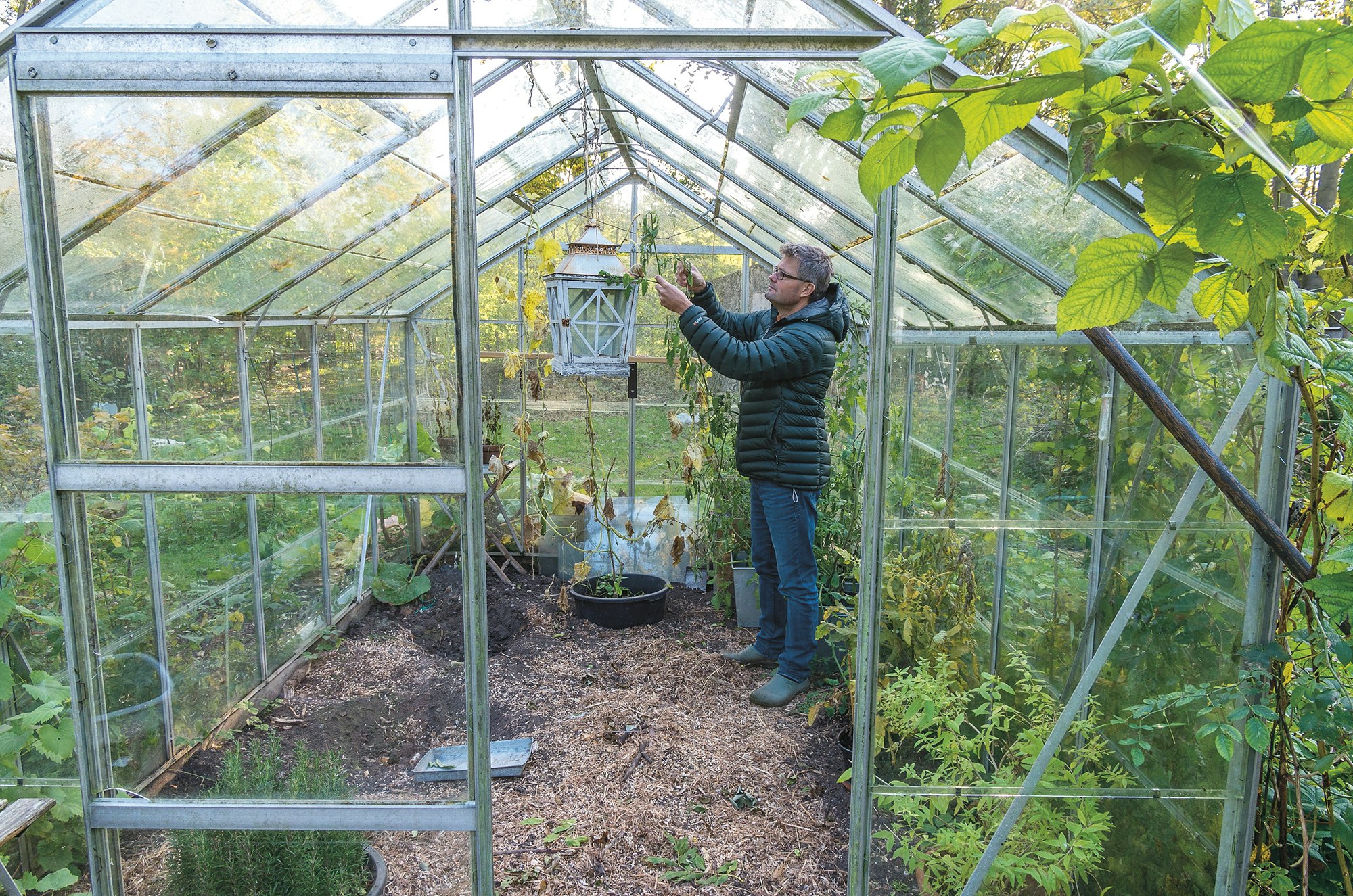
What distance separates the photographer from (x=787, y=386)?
361cm

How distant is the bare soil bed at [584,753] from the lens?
2.30 metres

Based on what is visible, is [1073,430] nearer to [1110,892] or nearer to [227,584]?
[1110,892]

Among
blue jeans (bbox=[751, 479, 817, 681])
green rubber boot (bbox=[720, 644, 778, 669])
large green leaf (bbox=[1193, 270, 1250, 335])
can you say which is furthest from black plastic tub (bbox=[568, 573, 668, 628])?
large green leaf (bbox=[1193, 270, 1250, 335])

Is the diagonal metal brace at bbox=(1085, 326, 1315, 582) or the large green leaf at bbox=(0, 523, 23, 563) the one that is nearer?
the diagonal metal brace at bbox=(1085, 326, 1315, 582)

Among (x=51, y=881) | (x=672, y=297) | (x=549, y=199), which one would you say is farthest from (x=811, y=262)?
(x=51, y=881)

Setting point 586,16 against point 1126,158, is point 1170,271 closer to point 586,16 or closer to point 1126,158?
point 1126,158

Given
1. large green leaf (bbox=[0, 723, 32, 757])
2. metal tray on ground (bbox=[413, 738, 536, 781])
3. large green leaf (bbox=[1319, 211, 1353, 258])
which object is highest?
large green leaf (bbox=[1319, 211, 1353, 258])

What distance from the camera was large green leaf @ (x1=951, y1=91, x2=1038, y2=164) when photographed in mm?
940

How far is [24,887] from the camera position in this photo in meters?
2.16

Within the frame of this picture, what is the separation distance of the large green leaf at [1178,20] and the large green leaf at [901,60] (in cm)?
20

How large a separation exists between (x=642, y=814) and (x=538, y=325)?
243 centimetres

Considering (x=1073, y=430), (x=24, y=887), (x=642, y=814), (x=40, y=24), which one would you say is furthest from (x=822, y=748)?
(x=40, y=24)

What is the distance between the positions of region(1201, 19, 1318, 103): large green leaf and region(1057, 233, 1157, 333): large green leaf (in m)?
0.22

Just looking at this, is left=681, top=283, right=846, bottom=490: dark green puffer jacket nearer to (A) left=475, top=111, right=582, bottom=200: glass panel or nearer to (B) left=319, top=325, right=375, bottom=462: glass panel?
(A) left=475, top=111, right=582, bottom=200: glass panel
